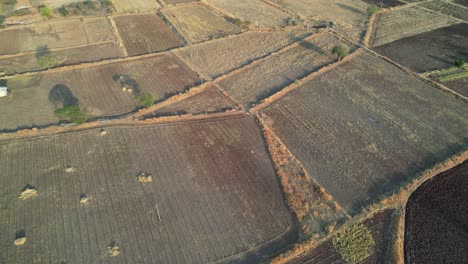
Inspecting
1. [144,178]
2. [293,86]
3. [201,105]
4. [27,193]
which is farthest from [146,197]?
[293,86]

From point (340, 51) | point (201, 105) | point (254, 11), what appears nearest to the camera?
point (201, 105)

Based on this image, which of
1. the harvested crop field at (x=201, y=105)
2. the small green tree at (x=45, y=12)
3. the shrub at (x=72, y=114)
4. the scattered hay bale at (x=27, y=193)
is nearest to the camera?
the scattered hay bale at (x=27, y=193)

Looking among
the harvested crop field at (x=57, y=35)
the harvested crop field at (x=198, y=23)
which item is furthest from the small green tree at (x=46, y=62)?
the harvested crop field at (x=198, y=23)

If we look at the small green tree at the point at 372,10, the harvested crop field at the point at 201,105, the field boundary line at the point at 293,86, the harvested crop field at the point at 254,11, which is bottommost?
the harvested crop field at the point at 201,105

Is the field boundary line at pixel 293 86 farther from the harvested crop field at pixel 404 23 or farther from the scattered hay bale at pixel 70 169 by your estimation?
the scattered hay bale at pixel 70 169

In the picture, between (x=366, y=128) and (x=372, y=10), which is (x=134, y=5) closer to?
(x=372, y=10)

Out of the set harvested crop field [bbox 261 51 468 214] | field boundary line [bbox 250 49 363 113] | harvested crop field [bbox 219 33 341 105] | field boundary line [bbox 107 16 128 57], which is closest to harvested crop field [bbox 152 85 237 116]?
harvested crop field [bbox 219 33 341 105]
